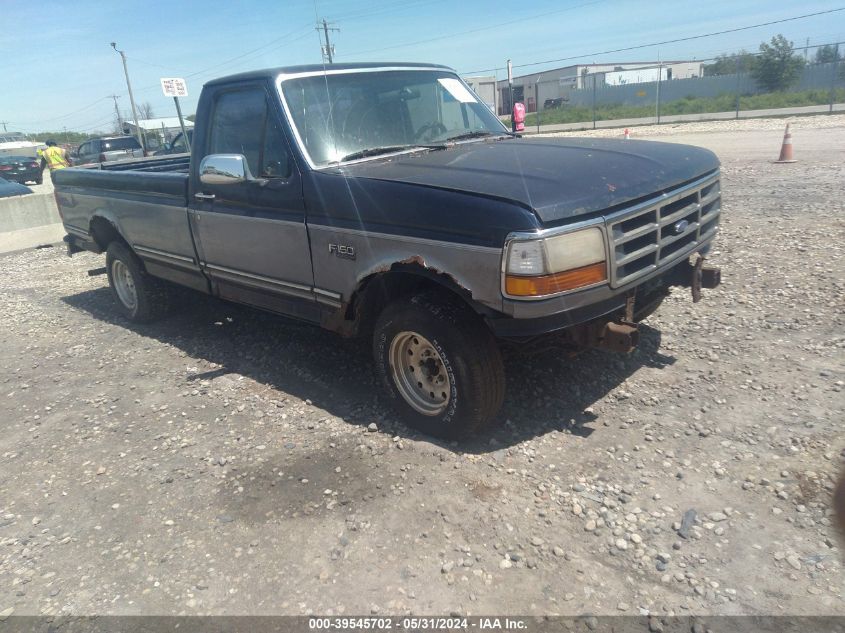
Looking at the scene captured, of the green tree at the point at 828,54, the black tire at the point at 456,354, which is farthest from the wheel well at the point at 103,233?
the green tree at the point at 828,54

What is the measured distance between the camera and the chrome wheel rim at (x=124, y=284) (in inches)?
249

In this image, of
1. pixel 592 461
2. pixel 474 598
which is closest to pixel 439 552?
pixel 474 598

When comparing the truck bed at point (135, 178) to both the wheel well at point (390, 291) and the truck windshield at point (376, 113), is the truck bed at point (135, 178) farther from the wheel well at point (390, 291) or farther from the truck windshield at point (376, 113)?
the wheel well at point (390, 291)

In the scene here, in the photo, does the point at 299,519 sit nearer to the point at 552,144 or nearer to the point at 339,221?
the point at 339,221

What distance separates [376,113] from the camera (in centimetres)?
429

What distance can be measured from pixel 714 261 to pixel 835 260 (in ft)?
3.40

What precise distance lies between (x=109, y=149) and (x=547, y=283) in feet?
80.9

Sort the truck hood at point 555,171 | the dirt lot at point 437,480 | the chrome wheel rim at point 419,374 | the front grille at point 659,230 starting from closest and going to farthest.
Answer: the dirt lot at point 437,480 < the truck hood at point 555,171 < the front grille at point 659,230 < the chrome wheel rim at point 419,374

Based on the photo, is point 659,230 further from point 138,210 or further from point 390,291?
point 138,210

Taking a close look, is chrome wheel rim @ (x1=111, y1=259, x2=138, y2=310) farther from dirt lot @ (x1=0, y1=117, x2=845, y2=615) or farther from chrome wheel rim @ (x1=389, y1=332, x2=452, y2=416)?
chrome wheel rim @ (x1=389, y1=332, x2=452, y2=416)

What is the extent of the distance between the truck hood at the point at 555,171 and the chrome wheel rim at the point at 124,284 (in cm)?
352

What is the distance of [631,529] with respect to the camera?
285cm

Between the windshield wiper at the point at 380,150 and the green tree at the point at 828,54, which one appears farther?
the green tree at the point at 828,54

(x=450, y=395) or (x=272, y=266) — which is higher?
(x=272, y=266)
